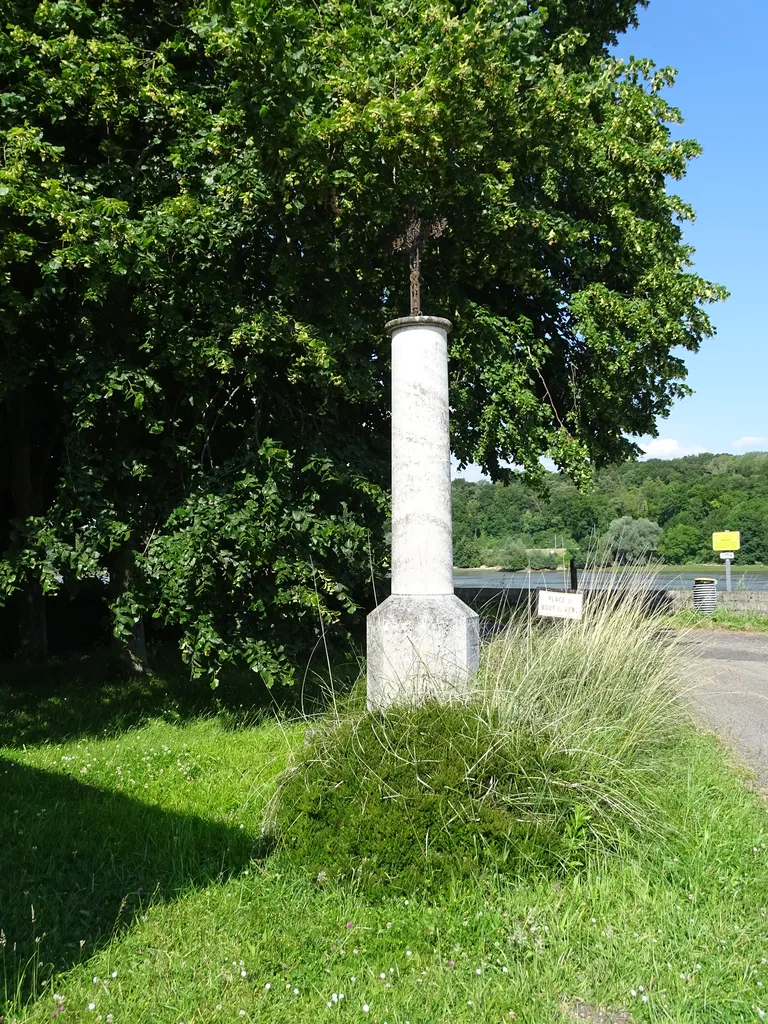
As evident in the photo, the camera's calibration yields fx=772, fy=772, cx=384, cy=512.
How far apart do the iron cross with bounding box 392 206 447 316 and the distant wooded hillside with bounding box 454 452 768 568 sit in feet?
8.28

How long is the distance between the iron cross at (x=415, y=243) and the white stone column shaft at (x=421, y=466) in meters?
0.42

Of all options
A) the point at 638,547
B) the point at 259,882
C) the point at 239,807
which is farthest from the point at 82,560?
the point at 638,547

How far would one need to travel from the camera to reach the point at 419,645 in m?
4.96

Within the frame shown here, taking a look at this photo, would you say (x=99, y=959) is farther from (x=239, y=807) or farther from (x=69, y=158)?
(x=69, y=158)

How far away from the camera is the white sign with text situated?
6039 millimetres

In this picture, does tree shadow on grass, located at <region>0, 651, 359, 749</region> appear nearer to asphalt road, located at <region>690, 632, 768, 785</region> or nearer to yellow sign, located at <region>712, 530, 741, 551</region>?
asphalt road, located at <region>690, 632, 768, 785</region>

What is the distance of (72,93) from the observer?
637cm

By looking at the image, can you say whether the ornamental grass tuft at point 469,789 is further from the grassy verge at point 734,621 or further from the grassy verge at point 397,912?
the grassy verge at point 734,621

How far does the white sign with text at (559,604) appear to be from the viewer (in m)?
6.04

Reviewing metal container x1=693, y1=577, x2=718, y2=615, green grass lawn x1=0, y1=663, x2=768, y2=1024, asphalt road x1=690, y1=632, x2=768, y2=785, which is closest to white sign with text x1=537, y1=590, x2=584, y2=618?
asphalt road x1=690, y1=632, x2=768, y2=785

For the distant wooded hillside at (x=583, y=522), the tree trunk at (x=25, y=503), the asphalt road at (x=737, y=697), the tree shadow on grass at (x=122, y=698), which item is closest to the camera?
the asphalt road at (x=737, y=697)

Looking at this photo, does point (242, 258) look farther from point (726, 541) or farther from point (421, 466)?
point (726, 541)

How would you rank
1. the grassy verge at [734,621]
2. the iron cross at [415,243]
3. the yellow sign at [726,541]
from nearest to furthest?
the iron cross at [415,243], the grassy verge at [734,621], the yellow sign at [726,541]

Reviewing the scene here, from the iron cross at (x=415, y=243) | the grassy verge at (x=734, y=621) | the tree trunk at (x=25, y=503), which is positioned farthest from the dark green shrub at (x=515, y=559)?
the grassy verge at (x=734, y=621)
